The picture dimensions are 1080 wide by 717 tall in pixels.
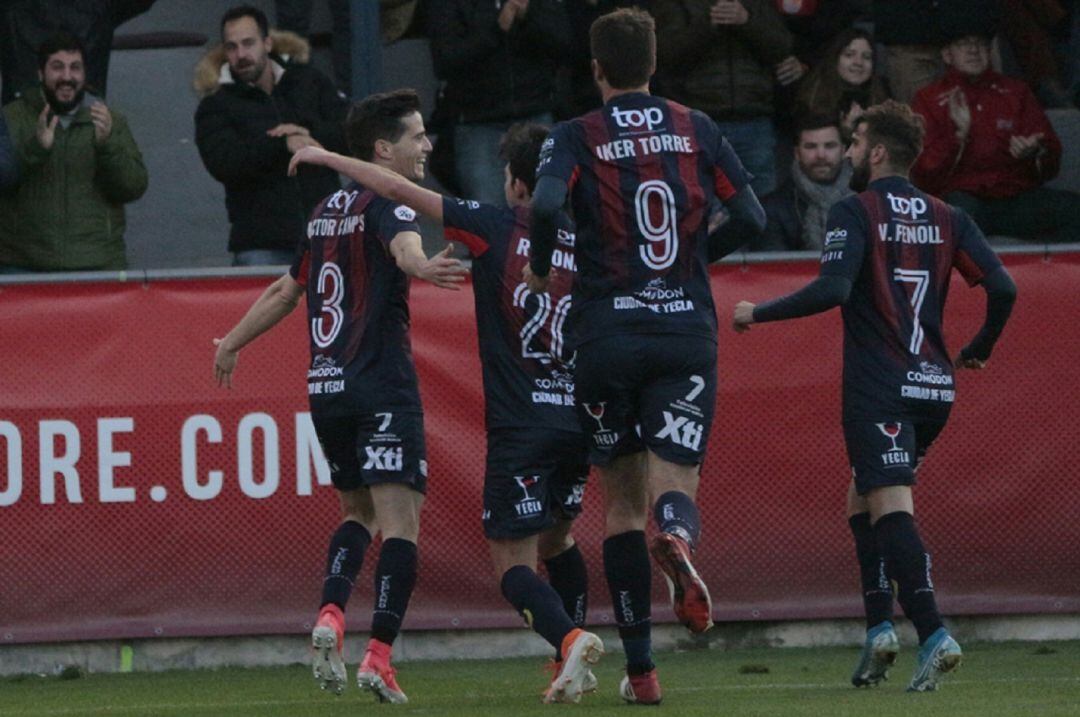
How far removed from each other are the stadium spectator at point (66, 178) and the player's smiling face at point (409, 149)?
3.48 m

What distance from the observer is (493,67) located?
11703 mm

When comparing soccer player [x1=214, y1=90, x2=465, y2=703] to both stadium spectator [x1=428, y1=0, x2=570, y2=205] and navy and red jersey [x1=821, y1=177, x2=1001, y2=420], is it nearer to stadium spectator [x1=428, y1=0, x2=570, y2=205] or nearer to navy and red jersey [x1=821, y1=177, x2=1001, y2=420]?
navy and red jersey [x1=821, y1=177, x2=1001, y2=420]

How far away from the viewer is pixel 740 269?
1030cm

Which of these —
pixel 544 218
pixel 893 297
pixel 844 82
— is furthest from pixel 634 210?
pixel 844 82

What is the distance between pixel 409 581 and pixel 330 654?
0.44m

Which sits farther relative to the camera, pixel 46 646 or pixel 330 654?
pixel 46 646

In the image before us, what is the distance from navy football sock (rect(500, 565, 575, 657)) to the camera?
7.66 metres

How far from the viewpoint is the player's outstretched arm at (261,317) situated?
8.40m

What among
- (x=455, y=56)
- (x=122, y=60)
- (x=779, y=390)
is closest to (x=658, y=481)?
(x=779, y=390)

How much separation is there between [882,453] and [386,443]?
5.86ft

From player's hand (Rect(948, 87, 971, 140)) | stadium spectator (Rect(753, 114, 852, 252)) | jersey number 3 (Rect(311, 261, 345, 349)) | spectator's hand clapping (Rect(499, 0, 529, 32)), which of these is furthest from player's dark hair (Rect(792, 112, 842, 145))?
jersey number 3 (Rect(311, 261, 345, 349))

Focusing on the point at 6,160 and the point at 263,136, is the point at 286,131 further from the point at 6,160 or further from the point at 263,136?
the point at 6,160

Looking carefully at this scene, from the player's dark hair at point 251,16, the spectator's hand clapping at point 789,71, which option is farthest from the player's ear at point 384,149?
the spectator's hand clapping at point 789,71

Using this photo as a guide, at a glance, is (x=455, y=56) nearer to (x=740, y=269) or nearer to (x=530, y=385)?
(x=740, y=269)
